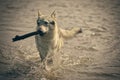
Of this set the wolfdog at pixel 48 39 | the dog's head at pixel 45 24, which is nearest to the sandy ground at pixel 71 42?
the wolfdog at pixel 48 39

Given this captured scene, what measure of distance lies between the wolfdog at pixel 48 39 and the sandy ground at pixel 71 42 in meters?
0.27

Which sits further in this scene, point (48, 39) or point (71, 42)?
point (71, 42)

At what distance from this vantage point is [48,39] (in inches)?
229

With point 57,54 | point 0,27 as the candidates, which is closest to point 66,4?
point 0,27

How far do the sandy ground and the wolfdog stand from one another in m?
0.27

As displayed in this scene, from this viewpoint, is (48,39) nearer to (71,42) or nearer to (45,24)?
(45,24)

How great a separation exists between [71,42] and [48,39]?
1.96 m

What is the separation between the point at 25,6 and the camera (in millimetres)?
11148

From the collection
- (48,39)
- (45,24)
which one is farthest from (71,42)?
(45,24)

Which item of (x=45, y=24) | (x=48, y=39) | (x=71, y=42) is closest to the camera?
(x=45, y=24)

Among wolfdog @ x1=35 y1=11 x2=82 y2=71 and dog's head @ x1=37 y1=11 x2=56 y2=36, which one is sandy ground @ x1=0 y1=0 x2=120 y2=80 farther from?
dog's head @ x1=37 y1=11 x2=56 y2=36

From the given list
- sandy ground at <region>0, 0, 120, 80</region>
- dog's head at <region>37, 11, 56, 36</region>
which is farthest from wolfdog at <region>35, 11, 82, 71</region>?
sandy ground at <region>0, 0, 120, 80</region>

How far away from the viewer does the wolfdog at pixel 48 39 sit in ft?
18.5

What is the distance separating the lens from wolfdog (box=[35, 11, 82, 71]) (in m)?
5.63
